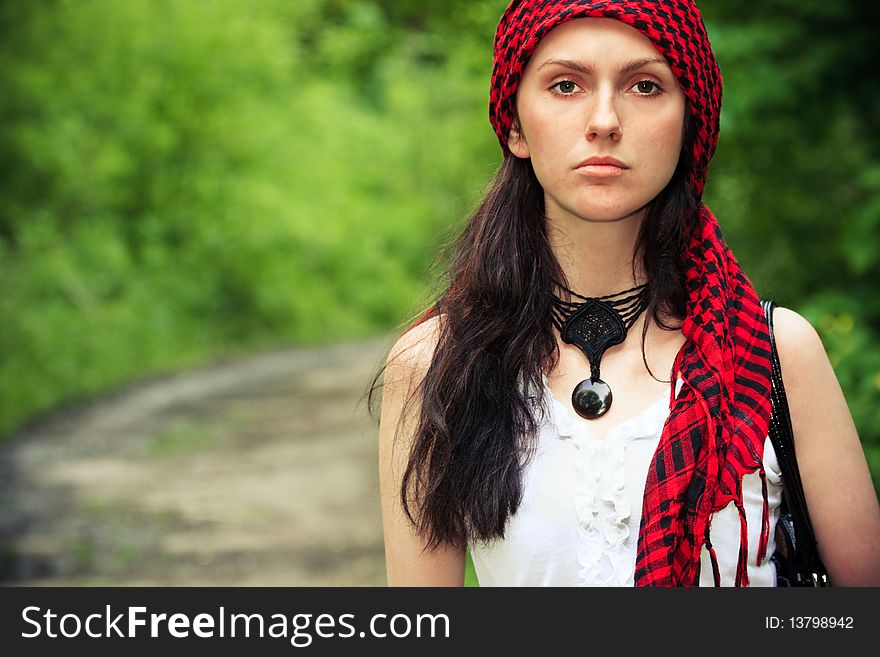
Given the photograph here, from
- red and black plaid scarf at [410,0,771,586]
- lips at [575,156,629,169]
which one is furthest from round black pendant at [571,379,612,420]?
lips at [575,156,629,169]

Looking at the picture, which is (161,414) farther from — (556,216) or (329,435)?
(556,216)

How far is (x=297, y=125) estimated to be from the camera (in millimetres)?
19969

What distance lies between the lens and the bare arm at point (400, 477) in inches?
80.9

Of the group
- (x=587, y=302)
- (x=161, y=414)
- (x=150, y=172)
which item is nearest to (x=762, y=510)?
(x=587, y=302)

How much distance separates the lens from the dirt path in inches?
276

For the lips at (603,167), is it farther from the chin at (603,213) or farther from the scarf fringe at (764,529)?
the scarf fringe at (764,529)

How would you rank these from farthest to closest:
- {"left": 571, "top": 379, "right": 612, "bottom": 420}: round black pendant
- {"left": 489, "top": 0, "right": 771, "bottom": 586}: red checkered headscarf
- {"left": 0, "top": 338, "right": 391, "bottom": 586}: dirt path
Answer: {"left": 0, "top": 338, "right": 391, "bottom": 586}: dirt path
{"left": 571, "top": 379, "right": 612, "bottom": 420}: round black pendant
{"left": 489, "top": 0, "right": 771, "bottom": 586}: red checkered headscarf

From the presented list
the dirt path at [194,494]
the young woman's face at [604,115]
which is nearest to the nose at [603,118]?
the young woman's face at [604,115]

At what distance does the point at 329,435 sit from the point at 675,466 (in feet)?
29.5

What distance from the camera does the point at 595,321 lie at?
202cm

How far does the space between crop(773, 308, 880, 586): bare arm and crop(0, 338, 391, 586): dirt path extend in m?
3.27

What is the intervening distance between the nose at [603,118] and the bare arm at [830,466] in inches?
17.7

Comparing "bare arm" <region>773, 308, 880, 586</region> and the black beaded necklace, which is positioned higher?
the black beaded necklace

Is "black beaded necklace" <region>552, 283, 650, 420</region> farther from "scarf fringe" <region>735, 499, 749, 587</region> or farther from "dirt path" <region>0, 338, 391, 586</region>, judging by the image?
"dirt path" <region>0, 338, 391, 586</region>
